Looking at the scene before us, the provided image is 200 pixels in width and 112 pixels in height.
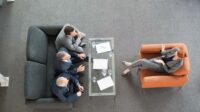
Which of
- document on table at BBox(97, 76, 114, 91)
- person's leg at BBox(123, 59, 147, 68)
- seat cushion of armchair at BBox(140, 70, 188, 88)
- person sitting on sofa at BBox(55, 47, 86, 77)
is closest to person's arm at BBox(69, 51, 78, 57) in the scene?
→ person sitting on sofa at BBox(55, 47, 86, 77)

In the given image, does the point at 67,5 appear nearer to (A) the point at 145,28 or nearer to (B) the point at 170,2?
(A) the point at 145,28

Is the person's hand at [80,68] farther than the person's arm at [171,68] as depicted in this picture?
Yes

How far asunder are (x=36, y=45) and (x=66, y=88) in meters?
0.80

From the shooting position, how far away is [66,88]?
393cm

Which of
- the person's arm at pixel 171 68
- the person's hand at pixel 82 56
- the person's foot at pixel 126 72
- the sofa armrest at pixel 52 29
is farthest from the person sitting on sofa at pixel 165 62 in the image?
the sofa armrest at pixel 52 29

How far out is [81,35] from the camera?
175 inches

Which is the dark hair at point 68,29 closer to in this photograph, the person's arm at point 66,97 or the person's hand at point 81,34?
the person's hand at point 81,34

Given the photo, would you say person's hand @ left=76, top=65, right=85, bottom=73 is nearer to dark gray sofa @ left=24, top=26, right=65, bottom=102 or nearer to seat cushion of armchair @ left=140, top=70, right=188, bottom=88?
dark gray sofa @ left=24, top=26, right=65, bottom=102

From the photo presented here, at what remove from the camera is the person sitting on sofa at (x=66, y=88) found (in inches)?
151

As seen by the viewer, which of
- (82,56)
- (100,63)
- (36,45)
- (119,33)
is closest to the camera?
(36,45)

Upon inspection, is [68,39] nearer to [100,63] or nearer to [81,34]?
[81,34]

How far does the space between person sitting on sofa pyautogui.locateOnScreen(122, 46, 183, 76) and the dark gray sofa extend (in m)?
1.43

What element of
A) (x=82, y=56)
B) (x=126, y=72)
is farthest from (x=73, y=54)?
(x=126, y=72)

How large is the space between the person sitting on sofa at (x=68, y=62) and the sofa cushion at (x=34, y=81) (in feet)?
0.84
